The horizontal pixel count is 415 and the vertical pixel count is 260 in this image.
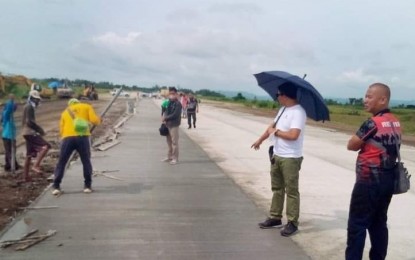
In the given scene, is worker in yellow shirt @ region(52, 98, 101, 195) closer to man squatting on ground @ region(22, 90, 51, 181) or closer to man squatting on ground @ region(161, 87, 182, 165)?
man squatting on ground @ region(22, 90, 51, 181)

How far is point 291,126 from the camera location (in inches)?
256

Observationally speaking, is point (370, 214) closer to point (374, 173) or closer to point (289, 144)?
point (374, 173)

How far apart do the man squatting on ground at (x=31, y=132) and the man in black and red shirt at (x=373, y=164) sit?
7061 millimetres

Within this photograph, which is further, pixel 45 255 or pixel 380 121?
pixel 45 255

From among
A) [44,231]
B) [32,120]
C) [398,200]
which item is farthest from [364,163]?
[32,120]

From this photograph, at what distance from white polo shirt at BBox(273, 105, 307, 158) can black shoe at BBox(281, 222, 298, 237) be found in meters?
0.84

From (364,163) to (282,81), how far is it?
1.94 metres

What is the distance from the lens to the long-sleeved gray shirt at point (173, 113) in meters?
13.0

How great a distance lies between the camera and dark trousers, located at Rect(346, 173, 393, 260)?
4953 mm

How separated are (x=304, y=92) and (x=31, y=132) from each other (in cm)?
612

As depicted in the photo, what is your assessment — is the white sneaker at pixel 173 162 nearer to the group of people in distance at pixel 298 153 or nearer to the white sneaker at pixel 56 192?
the group of people in distance at pixel 298 153

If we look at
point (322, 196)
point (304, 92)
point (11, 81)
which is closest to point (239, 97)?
point (11, 81)

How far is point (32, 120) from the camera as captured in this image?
1055 centimetres

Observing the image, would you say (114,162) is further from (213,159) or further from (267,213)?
(267,213)
